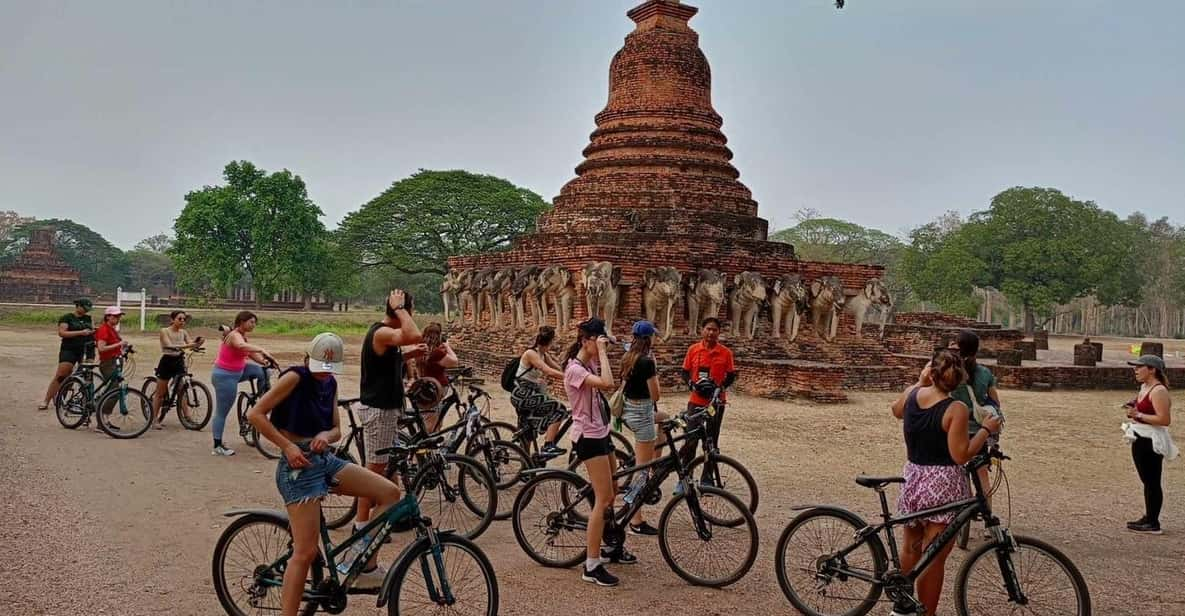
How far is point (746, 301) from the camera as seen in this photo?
50.6 ft

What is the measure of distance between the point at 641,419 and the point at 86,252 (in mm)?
67981

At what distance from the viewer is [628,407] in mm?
5625

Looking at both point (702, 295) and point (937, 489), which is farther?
point (702, 295)

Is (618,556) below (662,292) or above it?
below

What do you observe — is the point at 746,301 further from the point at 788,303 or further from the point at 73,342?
the point at 73,342

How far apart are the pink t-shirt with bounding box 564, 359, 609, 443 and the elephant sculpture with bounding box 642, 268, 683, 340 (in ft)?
31.3

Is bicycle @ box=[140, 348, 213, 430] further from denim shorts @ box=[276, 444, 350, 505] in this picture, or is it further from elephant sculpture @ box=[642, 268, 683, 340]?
elephant sculpture @ box=[642, 268, 683, 340]

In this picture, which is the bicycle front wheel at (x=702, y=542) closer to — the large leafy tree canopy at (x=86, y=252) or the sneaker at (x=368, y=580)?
the sneaker at (x=368, y=580)

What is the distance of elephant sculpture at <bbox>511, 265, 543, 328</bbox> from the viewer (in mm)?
15625

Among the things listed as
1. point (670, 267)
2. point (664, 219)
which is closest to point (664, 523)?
point (670, 267)

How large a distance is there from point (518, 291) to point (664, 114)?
540 cm

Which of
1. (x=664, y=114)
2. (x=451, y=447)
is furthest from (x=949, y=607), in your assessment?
(x=664, y=114)

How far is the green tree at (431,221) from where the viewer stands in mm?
34812

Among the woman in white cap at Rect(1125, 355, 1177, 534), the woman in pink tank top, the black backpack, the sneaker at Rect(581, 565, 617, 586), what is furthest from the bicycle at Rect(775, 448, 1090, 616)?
the woman in pink tank top
